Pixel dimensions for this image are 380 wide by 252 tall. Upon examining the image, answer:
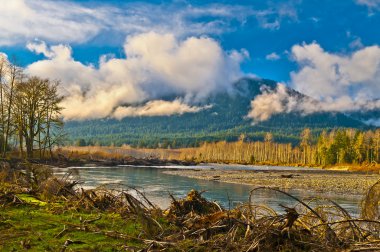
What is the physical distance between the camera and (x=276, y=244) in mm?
5500

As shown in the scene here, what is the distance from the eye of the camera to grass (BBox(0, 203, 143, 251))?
6.20 meters

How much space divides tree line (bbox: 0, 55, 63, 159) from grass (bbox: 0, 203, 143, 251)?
101ft

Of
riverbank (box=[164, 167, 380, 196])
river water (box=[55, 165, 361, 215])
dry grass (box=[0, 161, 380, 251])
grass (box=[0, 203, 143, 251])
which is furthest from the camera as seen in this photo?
riverbank (box=[164, 167, 380, 196])

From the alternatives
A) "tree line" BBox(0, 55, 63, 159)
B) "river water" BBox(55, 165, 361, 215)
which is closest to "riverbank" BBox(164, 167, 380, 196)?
"river water" BBox(55, 165, 361, 215)

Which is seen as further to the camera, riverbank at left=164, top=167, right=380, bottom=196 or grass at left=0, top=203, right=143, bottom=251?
riverbank at left=164, top=167, right=380, bottom=196

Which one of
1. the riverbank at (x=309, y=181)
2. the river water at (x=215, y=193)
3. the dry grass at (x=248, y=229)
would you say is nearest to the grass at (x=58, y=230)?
the dry grass at (x=248, y=229)

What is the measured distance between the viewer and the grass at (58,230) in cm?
620

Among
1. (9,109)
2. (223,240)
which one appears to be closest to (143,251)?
(223,240)

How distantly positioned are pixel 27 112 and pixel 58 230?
37.1 meters

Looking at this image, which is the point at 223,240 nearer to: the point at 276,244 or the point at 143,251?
the point at 276,244

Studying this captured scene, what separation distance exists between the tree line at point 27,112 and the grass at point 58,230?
30.8m

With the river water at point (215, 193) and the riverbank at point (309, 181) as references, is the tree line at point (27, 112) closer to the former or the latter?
the river water at point (215, 193)

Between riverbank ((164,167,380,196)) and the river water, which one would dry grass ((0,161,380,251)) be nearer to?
the river water

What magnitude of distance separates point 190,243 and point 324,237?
1844mm
